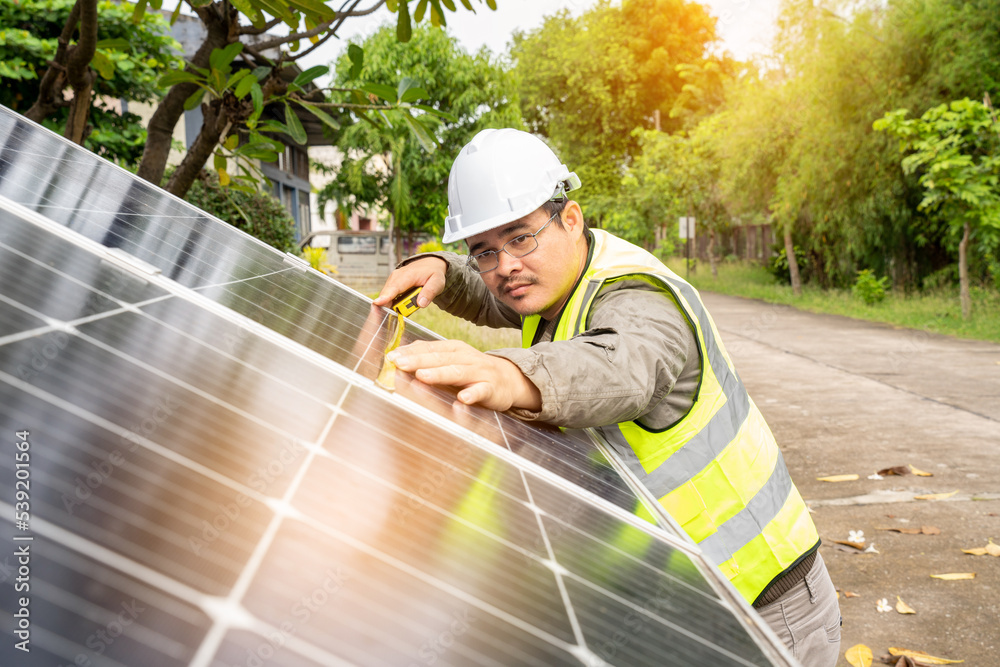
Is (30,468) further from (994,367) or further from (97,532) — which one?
(994,367)

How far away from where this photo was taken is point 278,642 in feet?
2.00

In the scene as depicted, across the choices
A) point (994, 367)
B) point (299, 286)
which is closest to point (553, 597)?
point (299, 286)

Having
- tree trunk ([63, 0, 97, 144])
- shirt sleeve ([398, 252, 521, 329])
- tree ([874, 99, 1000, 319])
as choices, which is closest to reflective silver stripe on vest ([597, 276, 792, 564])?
shirt sleeve ([398, 252, 521, 329])

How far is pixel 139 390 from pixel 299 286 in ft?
5.64

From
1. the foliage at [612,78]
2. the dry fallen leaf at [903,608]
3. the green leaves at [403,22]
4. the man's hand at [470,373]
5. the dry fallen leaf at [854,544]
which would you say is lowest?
the dry fallen leaf at [903,608]

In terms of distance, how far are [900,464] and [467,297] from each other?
16.3 ft

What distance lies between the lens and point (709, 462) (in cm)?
188

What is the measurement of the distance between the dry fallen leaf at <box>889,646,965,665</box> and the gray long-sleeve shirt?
100 inches

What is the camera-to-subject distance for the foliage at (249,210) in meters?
12.5

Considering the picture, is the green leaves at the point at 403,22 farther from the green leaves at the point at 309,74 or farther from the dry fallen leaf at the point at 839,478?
the dry fallen leaf at the point at 839,478

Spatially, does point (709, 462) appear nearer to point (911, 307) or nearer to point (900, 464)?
point (900, 464)

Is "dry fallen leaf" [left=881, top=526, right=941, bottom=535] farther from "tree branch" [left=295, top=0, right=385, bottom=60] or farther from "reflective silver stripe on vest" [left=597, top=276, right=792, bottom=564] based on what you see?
"tree branch" [left=295, top=0, right=385, bottom=60]

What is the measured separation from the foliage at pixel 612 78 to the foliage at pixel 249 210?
2529 centimetres

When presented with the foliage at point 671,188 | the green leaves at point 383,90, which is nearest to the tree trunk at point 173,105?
the green leaves at point 383,90
